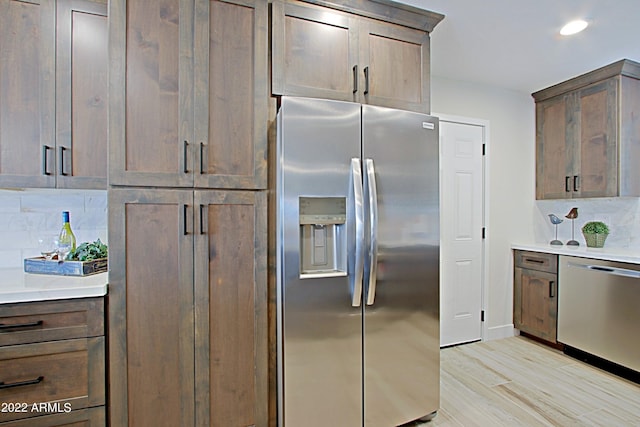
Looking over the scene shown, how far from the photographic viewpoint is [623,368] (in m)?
2.61

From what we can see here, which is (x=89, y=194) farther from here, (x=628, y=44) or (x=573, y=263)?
(x=628, y=44)

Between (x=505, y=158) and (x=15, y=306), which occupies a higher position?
(x=505, y=158)

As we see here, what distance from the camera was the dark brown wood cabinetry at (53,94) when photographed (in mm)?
1727

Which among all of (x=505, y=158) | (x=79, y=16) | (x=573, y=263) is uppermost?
(x=79, y=16)

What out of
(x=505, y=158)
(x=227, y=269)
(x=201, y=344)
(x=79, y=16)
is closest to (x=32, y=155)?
(x=79, y=16)

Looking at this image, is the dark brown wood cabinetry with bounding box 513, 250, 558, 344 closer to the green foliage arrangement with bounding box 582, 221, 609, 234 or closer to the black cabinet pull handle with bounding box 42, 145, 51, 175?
the green foliage arrangement with bounding box 582, 221, 609, 234

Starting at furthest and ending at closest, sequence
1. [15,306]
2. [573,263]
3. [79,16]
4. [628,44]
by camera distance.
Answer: [573,263], [628,44], [79,16], [15,306]

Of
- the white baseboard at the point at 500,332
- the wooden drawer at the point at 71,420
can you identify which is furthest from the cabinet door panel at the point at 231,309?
the white baseboard at the point at 500,332

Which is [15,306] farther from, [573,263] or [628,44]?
→ [628,44]

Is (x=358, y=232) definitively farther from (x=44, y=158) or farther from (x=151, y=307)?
(x=44, y=158)

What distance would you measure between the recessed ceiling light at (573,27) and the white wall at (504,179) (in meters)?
0.95

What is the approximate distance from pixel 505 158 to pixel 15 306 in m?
3.95

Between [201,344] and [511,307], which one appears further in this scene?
[511,307]

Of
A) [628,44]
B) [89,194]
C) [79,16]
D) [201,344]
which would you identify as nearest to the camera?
[201,344]
